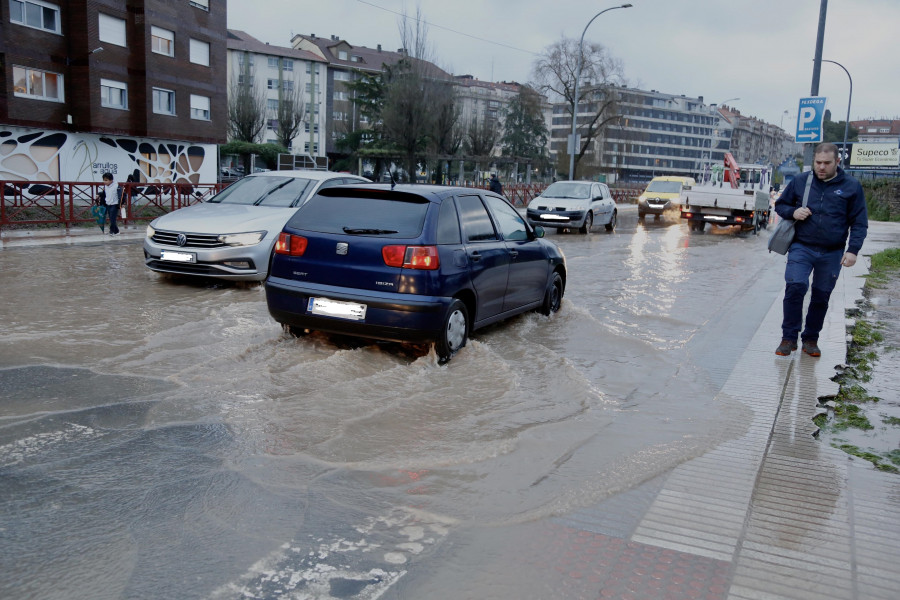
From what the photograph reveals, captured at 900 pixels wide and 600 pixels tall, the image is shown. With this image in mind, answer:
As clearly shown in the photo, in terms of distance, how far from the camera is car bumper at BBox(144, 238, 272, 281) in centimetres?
996

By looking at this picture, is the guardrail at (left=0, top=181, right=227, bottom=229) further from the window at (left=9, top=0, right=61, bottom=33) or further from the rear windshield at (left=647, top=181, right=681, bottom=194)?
the rear windshield at (left=647, top=181, right=681, bottom=194)

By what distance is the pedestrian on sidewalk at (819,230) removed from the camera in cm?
687

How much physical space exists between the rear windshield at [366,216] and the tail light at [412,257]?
14cm

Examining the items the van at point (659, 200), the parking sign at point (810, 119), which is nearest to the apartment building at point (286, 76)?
the van at point (659, 200)

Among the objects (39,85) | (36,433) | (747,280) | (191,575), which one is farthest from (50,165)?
(191,575)

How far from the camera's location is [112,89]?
35.2m

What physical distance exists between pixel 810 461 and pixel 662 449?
89 cm

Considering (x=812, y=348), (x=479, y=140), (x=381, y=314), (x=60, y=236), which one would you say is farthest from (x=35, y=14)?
(x=479, y=140)

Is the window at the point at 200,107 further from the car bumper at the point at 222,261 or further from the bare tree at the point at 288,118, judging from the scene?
the car bumper at the point at 222,261

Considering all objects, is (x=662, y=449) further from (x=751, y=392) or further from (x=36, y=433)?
(x=36, y=433)

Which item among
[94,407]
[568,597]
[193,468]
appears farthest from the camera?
[94,407]

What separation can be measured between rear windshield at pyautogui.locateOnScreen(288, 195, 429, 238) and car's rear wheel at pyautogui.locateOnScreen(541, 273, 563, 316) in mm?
2854

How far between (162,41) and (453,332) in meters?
36.3

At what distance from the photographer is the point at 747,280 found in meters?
13.6
